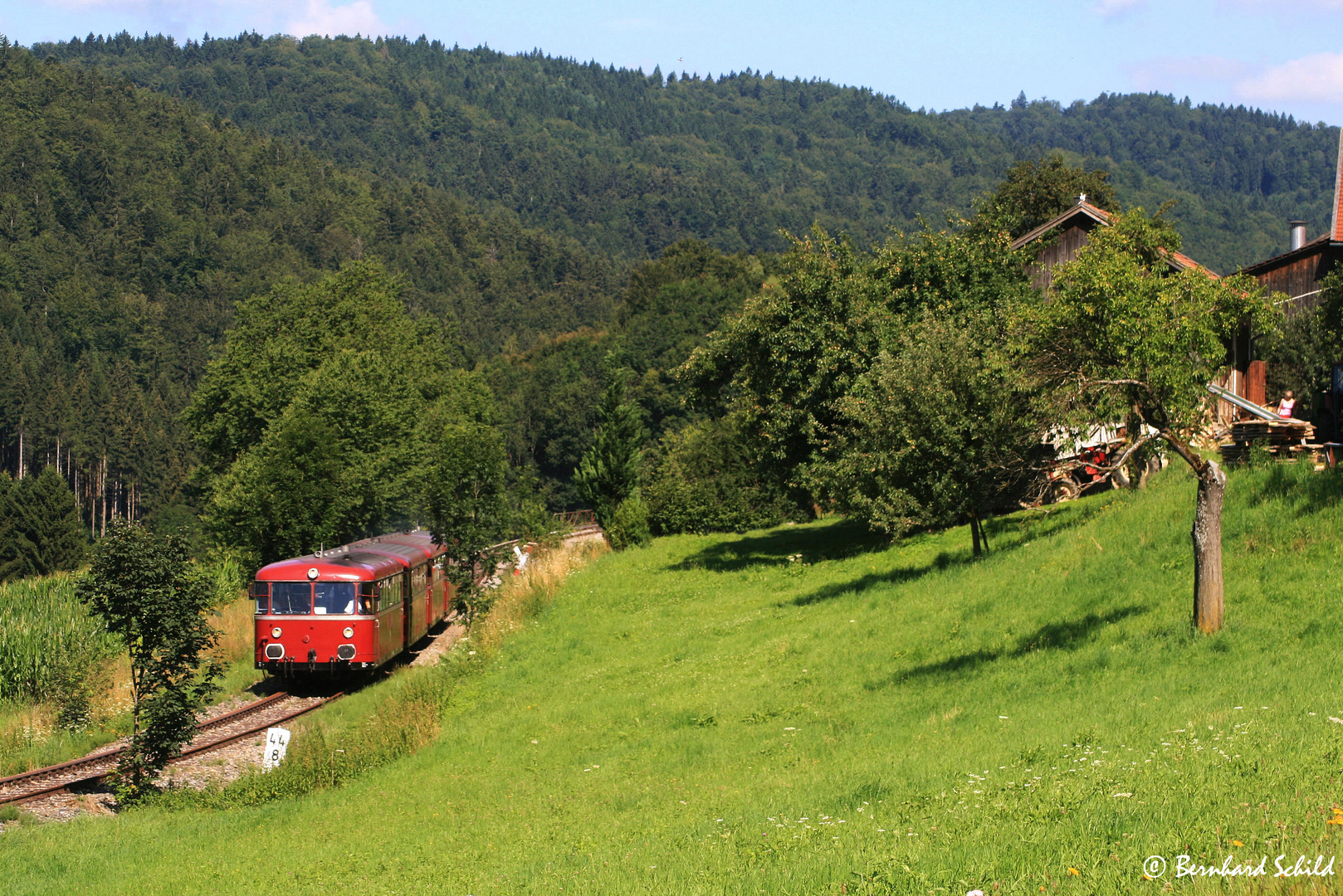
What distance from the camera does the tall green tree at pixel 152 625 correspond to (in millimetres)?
17188

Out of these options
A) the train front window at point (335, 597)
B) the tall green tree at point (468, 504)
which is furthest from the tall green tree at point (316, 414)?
the train front window at point (335, 597)

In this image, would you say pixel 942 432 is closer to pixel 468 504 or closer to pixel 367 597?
pixel 468 504

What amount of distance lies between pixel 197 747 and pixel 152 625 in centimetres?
350

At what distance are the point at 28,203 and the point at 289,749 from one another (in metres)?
202

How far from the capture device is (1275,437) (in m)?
23.4

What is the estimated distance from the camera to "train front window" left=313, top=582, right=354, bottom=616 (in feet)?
78.4

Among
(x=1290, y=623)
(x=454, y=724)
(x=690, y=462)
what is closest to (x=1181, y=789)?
(x=1290, y=623)

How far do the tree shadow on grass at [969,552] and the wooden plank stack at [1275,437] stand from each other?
10.8ft

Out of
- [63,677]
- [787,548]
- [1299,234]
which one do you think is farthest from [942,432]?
[1299,234]

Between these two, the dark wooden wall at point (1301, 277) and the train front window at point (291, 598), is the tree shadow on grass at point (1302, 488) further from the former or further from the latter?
the train front window at point (291, 598)

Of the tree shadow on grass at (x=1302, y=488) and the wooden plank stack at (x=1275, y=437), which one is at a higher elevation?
the wooden plank stack at (x=1275, y=437)

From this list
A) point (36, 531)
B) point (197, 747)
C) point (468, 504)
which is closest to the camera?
point (197, 747)

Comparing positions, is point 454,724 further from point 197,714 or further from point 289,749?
point 197,714

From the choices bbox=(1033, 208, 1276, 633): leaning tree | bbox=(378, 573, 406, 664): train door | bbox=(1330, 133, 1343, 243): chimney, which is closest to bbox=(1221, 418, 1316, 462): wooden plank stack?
bbox=(1033, 208, 1276, 633): leaning tree
